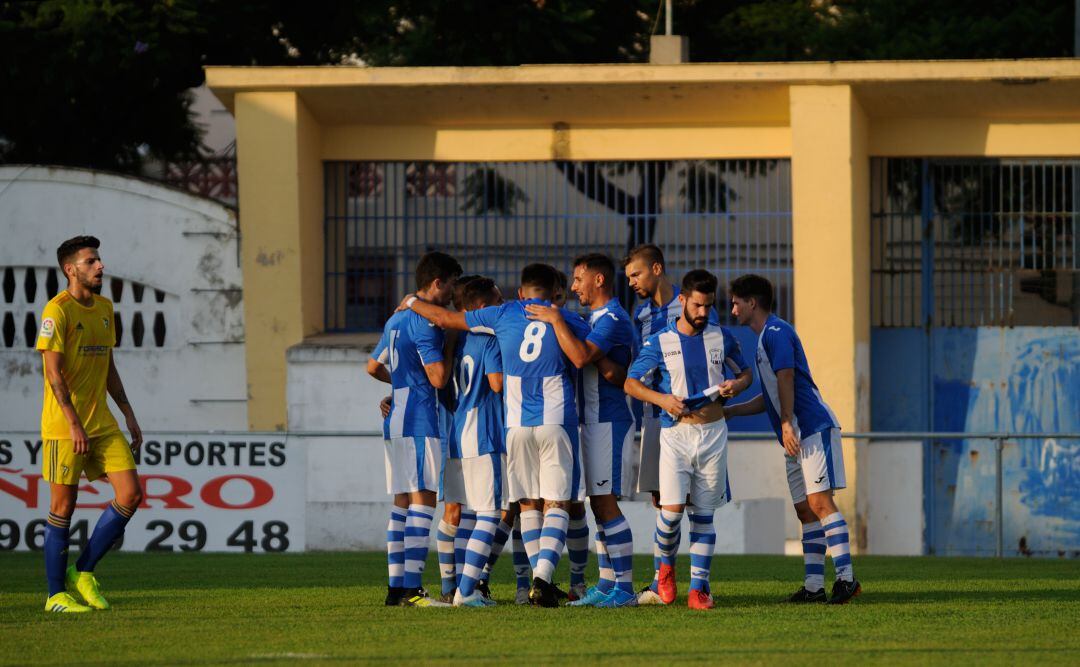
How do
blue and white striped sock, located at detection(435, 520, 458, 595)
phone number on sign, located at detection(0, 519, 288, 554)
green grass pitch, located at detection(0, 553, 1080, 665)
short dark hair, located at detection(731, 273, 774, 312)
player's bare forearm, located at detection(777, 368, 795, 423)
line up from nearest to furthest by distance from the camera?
1. green grass pitch, located at detection(0, 553, 1080, 665)
2. player's bare forearm, located at detection(777, 368, 795, 423)
3. short dark hair, located at detection(731, 273, 774, 312)
4. blue and white striped sock, located at detection(435, 520, 458, 595)
5. phone number on sign, located at detection(0, 519, 288, 554)

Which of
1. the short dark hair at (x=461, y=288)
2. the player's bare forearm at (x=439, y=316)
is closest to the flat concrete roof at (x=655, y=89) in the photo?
the short dark hair at (x=461, y=288)

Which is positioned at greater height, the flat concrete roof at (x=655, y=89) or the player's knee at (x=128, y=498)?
the flat concrete roof at (x=655, y=89)

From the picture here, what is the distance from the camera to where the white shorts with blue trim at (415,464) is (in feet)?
31.4

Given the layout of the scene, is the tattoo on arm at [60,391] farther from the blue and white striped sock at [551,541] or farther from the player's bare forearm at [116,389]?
the blue and white striped sock at [551,541]

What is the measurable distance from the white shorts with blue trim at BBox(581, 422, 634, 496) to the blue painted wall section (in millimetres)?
10802

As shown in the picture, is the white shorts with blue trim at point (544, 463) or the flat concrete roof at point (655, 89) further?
the flat concrete roof at point (655, 89)

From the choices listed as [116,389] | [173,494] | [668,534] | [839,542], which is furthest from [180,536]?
[839,542]

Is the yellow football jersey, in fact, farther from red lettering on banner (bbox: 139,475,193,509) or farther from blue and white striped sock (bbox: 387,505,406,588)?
red lettering on banner (bbox: 139,475,193,509)

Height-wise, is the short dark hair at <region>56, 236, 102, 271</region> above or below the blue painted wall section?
above

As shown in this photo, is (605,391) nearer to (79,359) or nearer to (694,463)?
(694,463)

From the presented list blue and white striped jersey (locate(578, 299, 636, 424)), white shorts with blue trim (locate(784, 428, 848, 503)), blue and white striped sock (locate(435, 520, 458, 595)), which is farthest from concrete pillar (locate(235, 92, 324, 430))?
white shorts with blue trim (locate(784, 428, 848, 503))

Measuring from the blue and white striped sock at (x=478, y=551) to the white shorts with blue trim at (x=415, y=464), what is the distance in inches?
14.8

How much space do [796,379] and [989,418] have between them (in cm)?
1071

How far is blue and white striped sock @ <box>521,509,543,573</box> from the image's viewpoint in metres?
9.44
